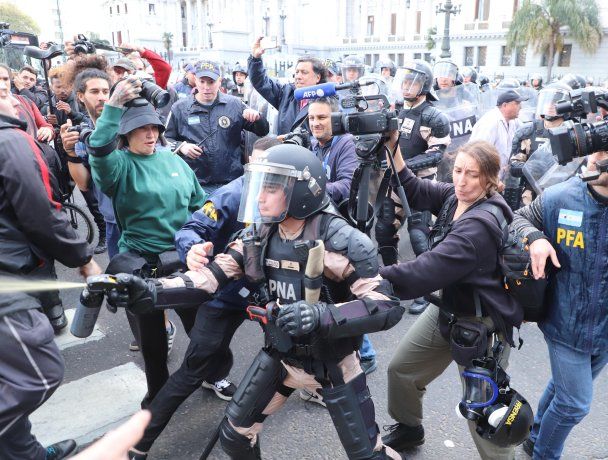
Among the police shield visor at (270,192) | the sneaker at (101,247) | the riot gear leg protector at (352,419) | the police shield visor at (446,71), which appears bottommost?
the sneaker at (101,247)

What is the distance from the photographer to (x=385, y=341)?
14.3 ft

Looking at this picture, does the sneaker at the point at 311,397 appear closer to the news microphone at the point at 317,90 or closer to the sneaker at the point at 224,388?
the sneaker at the point at 224,388

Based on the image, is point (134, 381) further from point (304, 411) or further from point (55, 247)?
point (55, 247)

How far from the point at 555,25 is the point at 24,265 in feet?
133

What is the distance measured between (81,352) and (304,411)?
201cm

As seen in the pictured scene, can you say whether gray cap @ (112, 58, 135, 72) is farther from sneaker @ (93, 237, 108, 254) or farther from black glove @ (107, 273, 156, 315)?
black glove @ (107, 273, 156, 315)

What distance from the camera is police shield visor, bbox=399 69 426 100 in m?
5.15

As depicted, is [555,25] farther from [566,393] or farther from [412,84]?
Answer: [566,393]

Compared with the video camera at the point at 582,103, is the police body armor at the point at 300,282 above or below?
below

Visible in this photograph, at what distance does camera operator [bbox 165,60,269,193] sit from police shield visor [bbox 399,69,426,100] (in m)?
1.55

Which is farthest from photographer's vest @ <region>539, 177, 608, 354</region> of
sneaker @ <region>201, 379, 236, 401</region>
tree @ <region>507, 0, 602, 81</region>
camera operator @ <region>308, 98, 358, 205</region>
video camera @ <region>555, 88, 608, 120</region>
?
tree @ <region>507, 0, 602, 81</region>

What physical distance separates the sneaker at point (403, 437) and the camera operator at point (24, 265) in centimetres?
189

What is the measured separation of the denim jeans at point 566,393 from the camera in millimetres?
2424

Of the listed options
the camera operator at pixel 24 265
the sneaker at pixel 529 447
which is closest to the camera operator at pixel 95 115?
the camera operator at pixel 24 265
